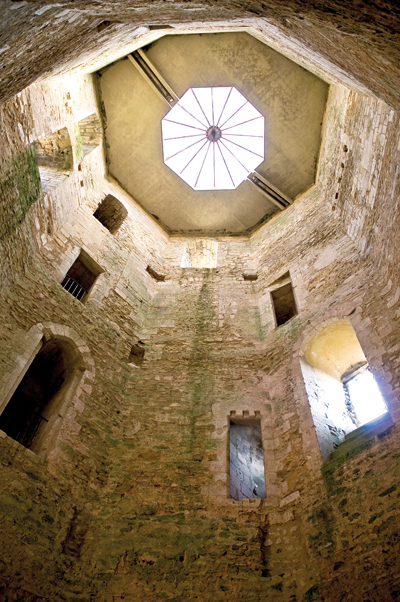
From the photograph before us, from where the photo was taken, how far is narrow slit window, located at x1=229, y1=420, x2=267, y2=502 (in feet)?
22.4

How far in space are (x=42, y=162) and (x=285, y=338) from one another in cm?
676

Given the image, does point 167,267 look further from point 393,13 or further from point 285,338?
point 393,13

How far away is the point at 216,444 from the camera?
680 cm

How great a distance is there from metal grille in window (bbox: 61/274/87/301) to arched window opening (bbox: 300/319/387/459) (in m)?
4.75

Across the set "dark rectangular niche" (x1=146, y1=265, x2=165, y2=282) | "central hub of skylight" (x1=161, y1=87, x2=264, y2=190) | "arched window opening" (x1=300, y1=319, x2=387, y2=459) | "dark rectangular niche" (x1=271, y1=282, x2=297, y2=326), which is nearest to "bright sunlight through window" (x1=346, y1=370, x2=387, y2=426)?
"arched window opening" (x1=300, y1=319, x2=387, y2=459)

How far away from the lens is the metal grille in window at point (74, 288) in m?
8.89

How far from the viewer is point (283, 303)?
10.4 metres

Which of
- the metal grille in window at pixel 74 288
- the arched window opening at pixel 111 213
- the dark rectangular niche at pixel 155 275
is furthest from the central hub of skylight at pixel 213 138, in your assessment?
the metal grille in window at pixel 74 288

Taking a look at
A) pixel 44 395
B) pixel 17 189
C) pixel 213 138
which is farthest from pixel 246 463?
pixel 213 138

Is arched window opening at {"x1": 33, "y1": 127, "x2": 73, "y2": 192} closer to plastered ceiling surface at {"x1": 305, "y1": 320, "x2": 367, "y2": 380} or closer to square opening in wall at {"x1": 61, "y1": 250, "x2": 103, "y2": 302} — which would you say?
square opening in wall at {"x1": 61, "y1": 250, "x2": 103, "y2": 302}

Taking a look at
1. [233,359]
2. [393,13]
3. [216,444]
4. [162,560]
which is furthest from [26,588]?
[393,13]

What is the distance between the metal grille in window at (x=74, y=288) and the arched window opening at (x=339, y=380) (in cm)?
475

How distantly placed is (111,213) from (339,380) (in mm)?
7751

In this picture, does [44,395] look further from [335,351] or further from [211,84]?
[211,84]
